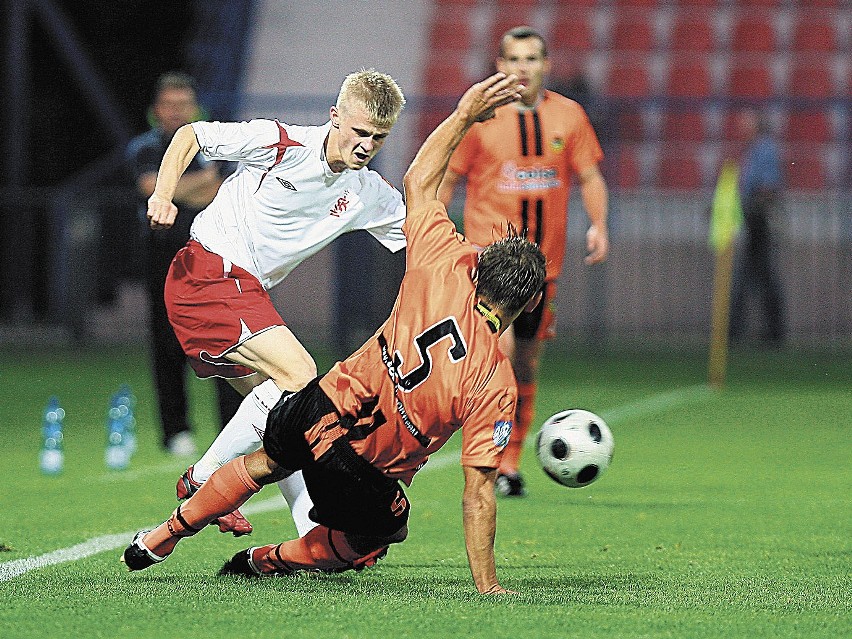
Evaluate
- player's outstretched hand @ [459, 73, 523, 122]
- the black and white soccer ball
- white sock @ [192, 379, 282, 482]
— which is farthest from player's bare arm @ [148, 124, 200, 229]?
the black and white soccer ball

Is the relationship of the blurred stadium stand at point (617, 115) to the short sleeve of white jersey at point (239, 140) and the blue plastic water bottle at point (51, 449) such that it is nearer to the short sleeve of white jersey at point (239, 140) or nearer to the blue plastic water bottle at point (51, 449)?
the blue plastic water bottle at point (51, 449)

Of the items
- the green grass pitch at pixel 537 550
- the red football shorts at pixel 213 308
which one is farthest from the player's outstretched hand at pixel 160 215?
the green grass pitch at pixel 537 550

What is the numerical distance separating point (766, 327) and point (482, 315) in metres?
13.2

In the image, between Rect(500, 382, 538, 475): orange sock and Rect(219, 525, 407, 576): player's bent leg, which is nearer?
Rect(219, 525, 407, 576): player's bent leg

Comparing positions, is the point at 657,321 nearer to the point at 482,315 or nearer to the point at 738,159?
the point at 738,159

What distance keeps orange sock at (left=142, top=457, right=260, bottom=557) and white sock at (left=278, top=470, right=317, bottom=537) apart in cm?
74

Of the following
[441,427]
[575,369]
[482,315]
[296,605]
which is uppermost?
[482,315]

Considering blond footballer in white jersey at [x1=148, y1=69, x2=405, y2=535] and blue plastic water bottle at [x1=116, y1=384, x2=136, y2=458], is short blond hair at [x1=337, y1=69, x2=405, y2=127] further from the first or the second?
blue plastic water bottle at [x1=116, y1=384, x2=136, y2=458]

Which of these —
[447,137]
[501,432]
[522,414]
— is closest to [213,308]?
[447,137]

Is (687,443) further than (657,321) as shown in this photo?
No

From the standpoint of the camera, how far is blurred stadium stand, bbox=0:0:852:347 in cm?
1809

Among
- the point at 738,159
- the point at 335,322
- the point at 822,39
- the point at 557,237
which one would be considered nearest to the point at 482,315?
the point at 557,237

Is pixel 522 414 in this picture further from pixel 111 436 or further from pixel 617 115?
pixel 617 115

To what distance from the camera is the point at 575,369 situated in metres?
15.8
